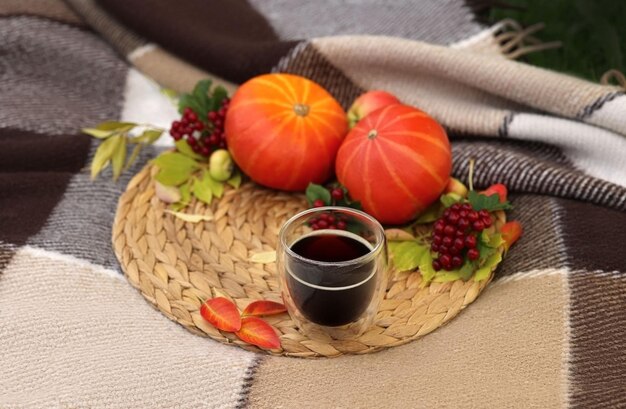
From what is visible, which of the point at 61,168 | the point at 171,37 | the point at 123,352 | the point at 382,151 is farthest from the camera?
the point at 171,37

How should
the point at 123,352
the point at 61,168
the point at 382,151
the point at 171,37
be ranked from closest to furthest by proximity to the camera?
the point at 123,352 → the point at 382,151 → the point at 61,168 → the point at 171,37

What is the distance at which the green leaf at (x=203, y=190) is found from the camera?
93cm

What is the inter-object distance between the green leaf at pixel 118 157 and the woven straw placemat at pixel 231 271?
0.04 m

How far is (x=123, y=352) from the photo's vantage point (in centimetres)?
72

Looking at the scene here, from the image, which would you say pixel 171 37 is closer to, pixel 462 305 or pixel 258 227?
pixel 258 227

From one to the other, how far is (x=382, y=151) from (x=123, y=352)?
0.36 m

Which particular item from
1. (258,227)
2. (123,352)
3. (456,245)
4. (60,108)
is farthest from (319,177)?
(60,108)

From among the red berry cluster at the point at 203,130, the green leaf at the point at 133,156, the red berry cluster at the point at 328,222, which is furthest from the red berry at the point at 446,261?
the green leaf at the point at 133,156

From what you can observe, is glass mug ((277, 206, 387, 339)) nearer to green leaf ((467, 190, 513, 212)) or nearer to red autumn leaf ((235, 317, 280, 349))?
red autumn leaf ((235, 317, 280, 349))

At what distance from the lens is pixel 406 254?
83cm

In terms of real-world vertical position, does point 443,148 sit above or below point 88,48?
above

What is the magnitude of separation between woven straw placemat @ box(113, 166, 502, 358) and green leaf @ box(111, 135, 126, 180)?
0.04 m

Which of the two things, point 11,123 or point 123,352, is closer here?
point 123,352

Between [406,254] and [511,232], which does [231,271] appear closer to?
[406,254]
